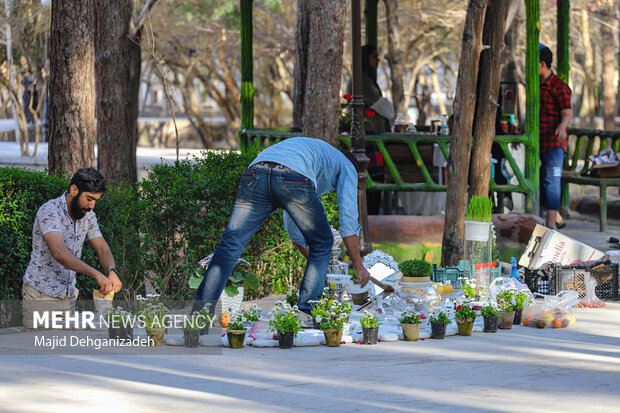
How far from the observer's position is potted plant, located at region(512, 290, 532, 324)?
7781 millimetres

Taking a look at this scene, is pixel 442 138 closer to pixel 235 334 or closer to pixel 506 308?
pixel 506 308

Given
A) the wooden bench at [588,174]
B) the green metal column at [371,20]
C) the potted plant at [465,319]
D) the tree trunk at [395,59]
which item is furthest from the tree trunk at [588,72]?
the potted plant at [465,319]

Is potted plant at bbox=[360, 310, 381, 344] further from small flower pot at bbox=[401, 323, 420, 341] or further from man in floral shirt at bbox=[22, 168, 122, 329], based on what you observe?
man in floral shirt at bbox=[22, 168, 122, 329]

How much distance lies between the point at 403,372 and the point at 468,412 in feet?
3.36

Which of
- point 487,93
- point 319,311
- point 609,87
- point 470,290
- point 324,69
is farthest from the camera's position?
point 609,87

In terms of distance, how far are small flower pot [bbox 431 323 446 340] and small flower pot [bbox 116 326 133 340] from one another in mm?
2141

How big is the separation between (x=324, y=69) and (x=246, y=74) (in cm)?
336

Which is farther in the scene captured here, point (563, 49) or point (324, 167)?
point (563, 49)

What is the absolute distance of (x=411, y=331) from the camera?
7.06m

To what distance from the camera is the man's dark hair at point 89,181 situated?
6.91m

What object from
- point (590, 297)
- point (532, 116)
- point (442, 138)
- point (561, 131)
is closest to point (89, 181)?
point (590, 297)

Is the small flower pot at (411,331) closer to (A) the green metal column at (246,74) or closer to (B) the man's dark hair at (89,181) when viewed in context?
(B) the man's dark hair at (89,181)

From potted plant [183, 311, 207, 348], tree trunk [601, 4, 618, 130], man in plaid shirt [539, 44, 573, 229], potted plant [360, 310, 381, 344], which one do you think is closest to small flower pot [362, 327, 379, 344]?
potted plant [360, 310, 381, 344]

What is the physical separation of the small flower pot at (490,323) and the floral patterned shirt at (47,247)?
292 centimetres
